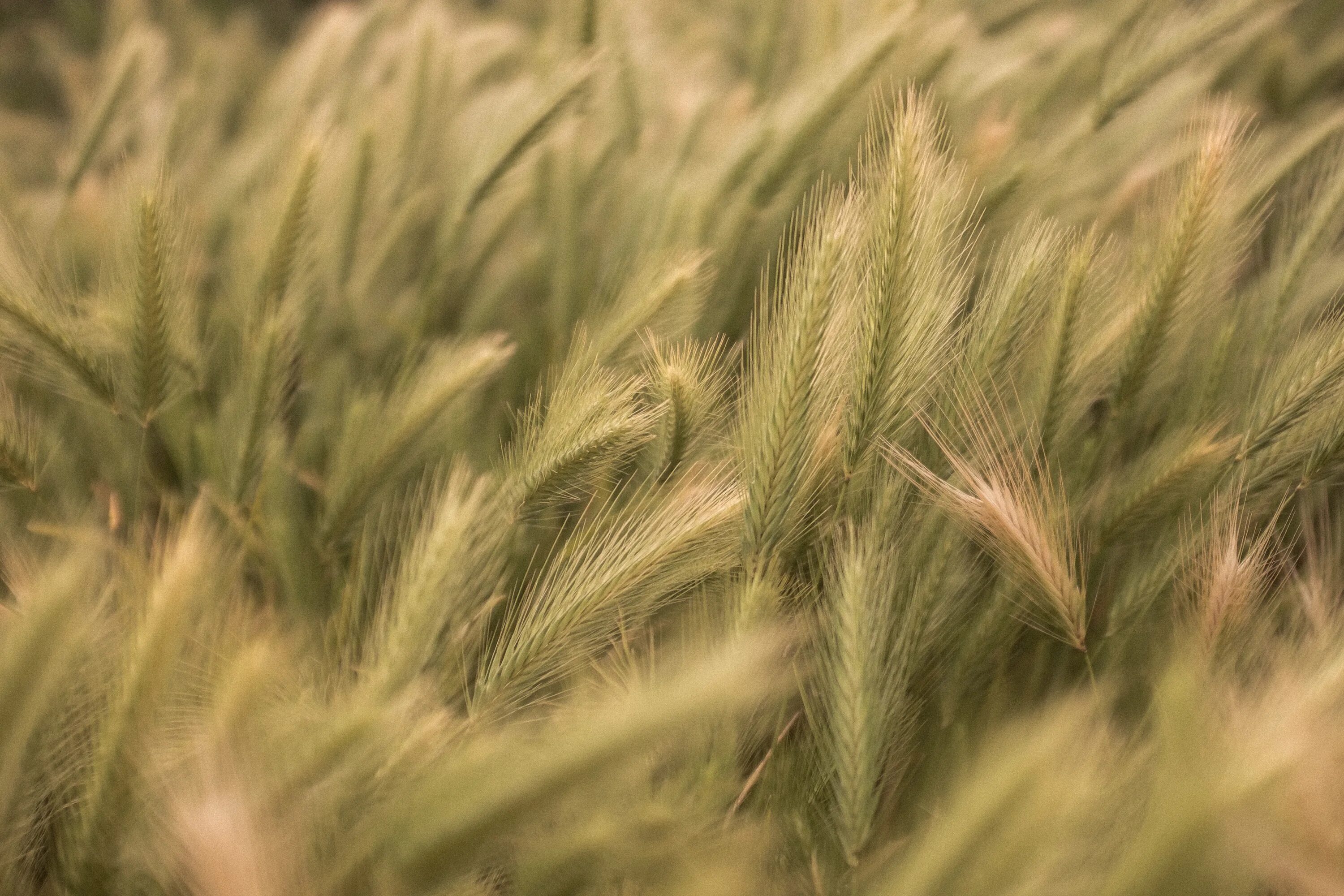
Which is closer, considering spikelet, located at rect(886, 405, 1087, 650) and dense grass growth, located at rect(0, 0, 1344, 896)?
dense grass growth, located at rect(0, 0, 1344, 896)

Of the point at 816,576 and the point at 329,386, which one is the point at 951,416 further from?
the point at 329,386

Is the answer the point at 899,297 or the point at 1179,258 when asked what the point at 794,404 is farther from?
the point at 1179,258

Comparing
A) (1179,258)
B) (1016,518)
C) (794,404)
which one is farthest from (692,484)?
(1179,258)

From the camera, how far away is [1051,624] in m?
0.61

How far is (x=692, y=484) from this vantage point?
23.6 inches

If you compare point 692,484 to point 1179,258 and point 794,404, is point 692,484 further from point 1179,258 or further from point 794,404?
point 1179,258

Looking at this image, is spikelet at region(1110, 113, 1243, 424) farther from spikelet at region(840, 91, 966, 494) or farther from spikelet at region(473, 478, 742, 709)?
spikelet at region(473, 478, 742, 709)

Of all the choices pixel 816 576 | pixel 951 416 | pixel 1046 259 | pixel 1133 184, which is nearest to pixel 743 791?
pixel 816 576

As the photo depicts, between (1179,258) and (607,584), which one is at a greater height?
(1179,258)

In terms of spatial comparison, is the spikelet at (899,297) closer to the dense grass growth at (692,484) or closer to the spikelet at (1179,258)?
the dense grass growth at (692,484)

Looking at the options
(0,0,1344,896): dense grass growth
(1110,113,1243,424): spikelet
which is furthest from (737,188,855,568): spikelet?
(1110,113,1243,424): spikelet

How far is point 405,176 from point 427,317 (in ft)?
0.68

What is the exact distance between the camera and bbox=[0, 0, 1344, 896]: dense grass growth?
44cm

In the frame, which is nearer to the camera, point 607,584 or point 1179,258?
point 607,584
